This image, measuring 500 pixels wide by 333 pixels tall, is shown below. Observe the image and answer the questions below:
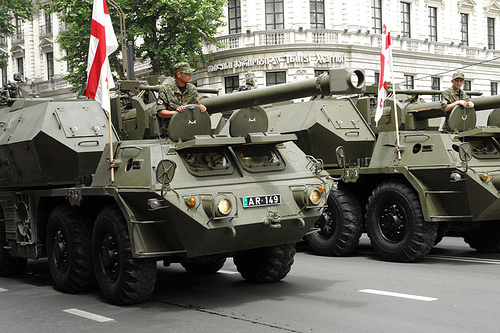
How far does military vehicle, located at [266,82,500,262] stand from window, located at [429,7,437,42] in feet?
75.4

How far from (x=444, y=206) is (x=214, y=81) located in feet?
75.6

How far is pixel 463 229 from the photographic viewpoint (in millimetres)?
11242

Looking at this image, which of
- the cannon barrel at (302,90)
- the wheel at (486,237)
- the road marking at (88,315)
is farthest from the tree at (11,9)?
the road marking at (88,315)

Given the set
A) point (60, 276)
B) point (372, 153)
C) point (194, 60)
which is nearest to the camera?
point (60, 276)

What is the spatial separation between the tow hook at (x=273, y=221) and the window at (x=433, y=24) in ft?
94.8

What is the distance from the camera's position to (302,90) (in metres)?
7.39

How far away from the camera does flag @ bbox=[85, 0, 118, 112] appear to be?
9.00 metres

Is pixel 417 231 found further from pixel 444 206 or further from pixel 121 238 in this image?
pixel 121 238

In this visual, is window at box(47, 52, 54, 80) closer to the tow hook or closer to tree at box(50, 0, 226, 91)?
tree at box(50, 0, 226, 91)

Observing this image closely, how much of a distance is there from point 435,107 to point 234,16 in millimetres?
21135

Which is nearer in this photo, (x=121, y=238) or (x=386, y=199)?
(x=121, y=238)

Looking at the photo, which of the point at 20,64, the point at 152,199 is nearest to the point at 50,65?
the point at 20,64

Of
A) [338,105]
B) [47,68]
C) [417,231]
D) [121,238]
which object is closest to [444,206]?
[417,231]

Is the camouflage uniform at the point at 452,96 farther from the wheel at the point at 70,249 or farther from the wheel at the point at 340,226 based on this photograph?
the wheel at the point at 70,249
